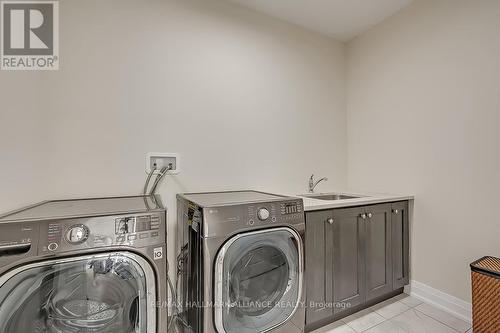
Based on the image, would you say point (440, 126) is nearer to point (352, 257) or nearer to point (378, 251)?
point (378, 251)

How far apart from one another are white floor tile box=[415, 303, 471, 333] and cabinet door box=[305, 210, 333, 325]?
0.81 metres

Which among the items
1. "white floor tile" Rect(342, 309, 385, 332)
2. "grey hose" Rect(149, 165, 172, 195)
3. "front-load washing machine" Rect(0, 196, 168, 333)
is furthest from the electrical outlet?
"white floor tile" Rect(342, 309, 385, 332)

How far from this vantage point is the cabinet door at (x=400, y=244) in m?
1.91

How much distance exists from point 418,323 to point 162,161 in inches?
85.6

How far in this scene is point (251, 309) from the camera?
1.25 m

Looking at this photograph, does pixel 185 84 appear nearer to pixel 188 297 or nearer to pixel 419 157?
pixel 188 297

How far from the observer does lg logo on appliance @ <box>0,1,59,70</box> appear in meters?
1.34

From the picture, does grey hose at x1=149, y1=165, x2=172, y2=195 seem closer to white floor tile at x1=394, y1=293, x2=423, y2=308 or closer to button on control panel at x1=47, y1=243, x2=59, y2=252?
button on control panel at x1=47, y1=243, x2=59, y2=252

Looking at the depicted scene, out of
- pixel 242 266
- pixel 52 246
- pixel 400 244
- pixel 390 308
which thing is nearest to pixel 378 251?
pixel 400 244

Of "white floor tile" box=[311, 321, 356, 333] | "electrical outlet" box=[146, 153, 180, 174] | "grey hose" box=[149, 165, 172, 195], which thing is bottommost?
"white floor tile" box=[311, 321, 356, 333]

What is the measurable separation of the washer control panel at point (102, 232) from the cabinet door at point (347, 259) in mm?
1217

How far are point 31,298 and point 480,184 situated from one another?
8.56 ft

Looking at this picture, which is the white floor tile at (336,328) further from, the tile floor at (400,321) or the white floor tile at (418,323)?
the white floor tile at (418,323)

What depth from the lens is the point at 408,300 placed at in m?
1.90
